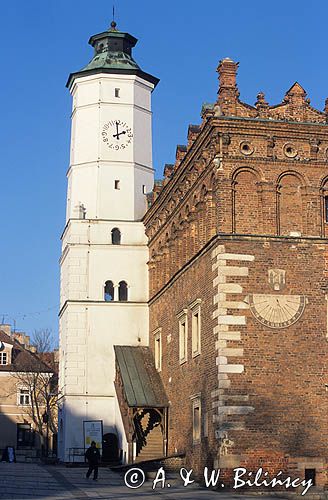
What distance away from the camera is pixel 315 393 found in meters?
31.7

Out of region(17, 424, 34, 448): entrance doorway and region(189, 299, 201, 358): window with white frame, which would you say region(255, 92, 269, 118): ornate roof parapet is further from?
region(17, 424, 34, 448): entrance doorway

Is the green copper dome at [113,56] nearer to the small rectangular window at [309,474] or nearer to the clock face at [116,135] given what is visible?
the clock face at [116,135]

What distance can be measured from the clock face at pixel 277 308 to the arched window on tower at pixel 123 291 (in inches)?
611

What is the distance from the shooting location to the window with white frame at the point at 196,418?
34.5 meters

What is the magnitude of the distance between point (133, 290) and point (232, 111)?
1549cm

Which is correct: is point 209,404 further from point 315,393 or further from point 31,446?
point 31,446

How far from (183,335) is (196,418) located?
13.4ft

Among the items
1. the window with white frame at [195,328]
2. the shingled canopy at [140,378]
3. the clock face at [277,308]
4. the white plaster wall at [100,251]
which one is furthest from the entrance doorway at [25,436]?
the clock face at [277,308]

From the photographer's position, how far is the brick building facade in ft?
102

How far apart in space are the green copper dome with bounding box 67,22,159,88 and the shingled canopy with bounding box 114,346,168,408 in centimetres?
1378

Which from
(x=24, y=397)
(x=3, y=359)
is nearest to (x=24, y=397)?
(x=24, y=397)

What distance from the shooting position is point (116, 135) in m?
48.5

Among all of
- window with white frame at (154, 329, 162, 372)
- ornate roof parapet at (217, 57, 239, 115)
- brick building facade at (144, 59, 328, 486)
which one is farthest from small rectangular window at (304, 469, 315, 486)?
window with white frame at (154, 329, 162, 372)

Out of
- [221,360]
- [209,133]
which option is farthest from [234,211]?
[221,360]
